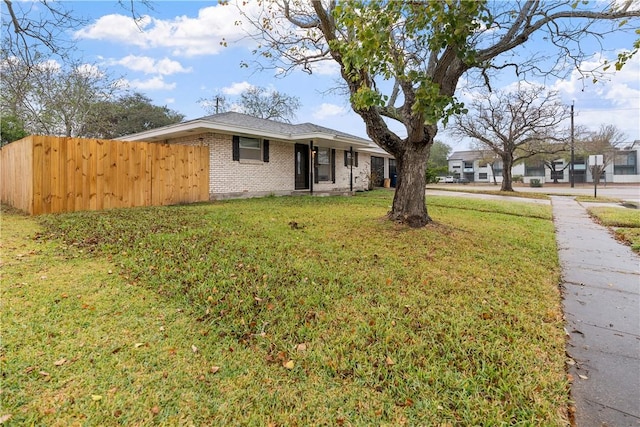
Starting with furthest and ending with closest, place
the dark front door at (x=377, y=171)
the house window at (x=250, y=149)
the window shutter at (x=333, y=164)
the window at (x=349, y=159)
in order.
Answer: the dark front door at (x=377, y=171) < the window at (x=349, y=159) < the window shutter at (x=333, y=164) < the house window at (x=250, y=149)

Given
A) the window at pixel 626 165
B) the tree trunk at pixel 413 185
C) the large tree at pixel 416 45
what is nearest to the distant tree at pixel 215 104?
the large tree at pixel 416 45

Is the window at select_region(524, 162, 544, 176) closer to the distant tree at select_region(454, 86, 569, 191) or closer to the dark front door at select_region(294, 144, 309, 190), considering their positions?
the distant tree at select_region(454, 86, 569, 191)

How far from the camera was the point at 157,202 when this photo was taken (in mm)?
9734

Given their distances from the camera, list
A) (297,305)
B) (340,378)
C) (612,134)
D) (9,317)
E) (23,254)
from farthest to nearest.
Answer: (612,134) < (23,254) < (297,305) < (9,317) < (340,378)

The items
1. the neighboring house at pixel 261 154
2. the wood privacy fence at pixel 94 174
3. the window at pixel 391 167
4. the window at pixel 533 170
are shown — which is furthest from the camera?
the window at pixel 533 170

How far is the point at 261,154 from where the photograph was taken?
1320cm

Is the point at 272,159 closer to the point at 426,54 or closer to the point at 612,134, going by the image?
the point at 426,54

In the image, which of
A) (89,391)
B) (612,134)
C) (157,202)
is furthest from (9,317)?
(612,134)

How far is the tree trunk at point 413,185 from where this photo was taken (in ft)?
21.5

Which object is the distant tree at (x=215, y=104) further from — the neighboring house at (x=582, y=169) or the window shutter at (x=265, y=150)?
the neighboring house at (x=582, y=169)

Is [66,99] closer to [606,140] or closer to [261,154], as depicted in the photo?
[261,154]

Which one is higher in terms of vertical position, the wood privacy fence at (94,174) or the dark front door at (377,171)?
the dark front door at (377,171)

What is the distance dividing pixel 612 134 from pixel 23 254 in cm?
4747

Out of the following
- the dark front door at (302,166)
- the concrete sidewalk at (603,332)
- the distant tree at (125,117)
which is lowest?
the concrete sidewalk at (603,332)
